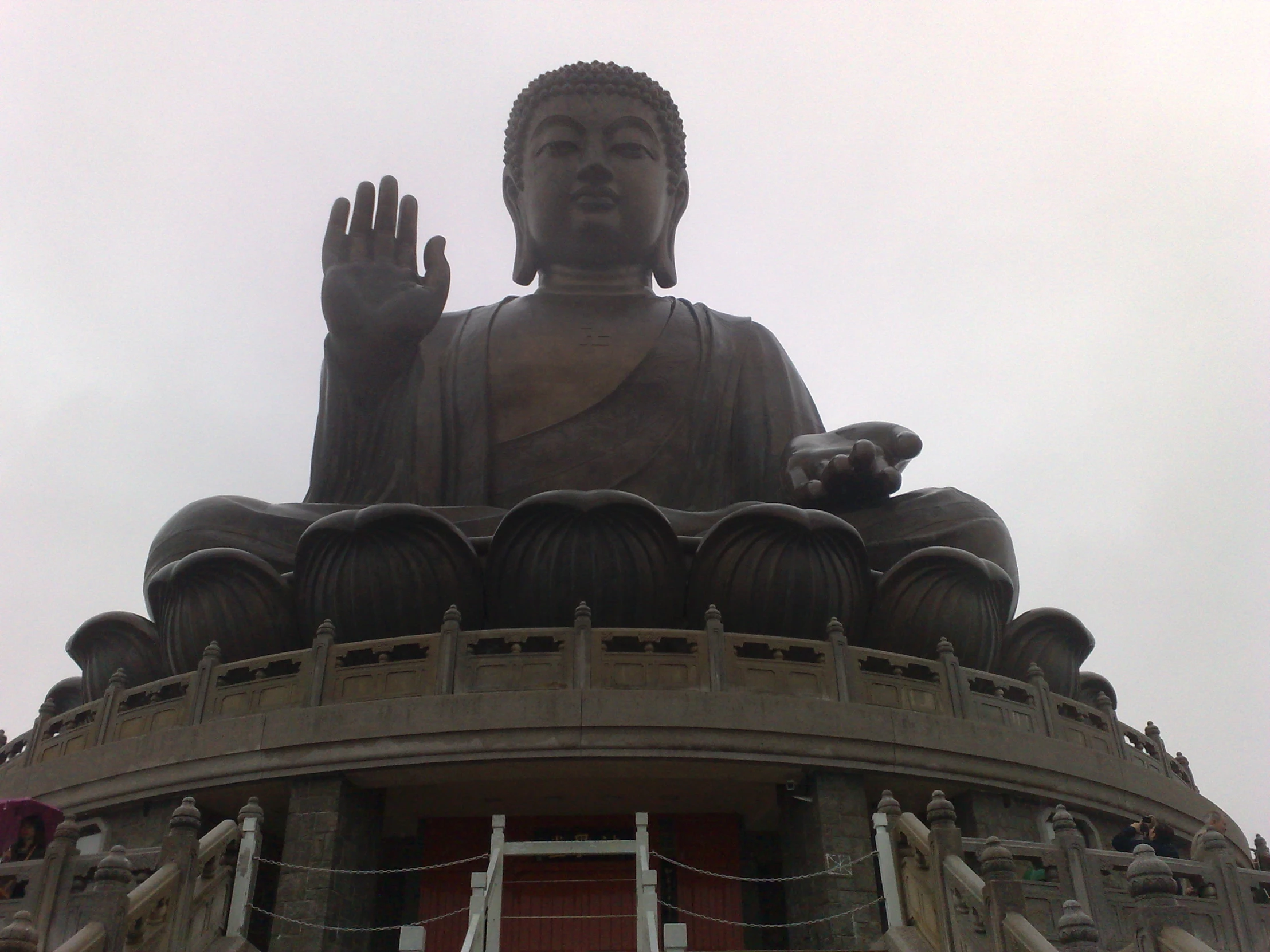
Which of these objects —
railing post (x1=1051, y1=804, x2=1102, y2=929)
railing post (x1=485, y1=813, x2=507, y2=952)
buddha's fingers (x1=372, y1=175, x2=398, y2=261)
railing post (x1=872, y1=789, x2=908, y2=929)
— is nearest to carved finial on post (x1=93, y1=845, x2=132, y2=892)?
railing post (x1=485, y1=813, x2=507, y2=952)

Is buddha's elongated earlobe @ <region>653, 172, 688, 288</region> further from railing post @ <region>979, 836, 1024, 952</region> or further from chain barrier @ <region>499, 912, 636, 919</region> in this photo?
railing post @ <region>979, 836, 1024, 952</region>

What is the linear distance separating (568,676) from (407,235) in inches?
214

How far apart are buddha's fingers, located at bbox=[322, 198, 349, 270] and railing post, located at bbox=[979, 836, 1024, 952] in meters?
8.65

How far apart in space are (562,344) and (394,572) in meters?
4.11

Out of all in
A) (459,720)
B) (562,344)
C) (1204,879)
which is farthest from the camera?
(562,344)

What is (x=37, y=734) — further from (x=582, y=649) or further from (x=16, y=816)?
(x=582, y=649)

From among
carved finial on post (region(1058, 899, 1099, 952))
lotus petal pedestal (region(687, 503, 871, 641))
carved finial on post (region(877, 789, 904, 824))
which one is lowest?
carved finial on post (region(1058, 899, 1099, 952))

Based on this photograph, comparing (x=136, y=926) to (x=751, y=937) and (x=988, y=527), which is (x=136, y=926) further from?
(x=988, y=527)

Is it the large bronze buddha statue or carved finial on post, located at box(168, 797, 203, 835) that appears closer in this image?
carved finial on post, located at box(168, 797, 203, 835)

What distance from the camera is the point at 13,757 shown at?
9516 millimetres

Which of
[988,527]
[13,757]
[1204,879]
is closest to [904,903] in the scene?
[1204,879]

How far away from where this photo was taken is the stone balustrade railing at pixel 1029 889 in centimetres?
470

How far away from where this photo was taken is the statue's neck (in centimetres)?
1337

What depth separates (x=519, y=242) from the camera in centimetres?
1402
